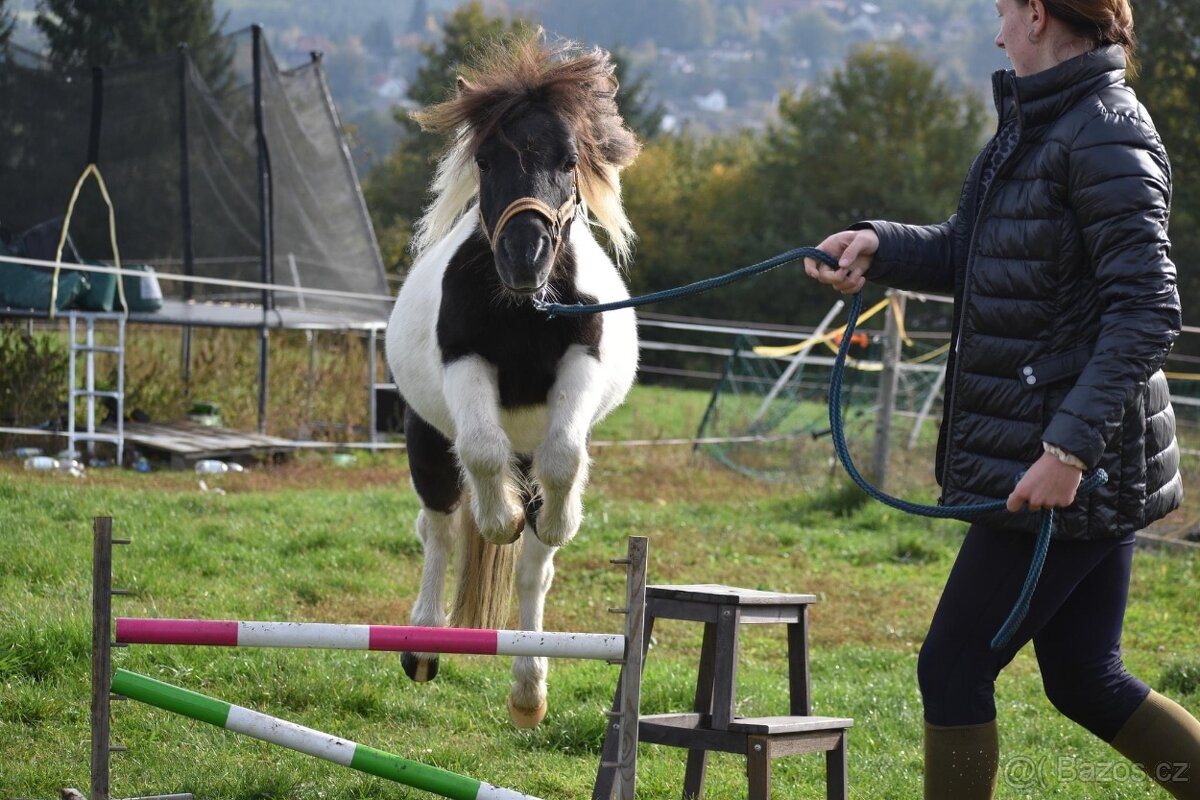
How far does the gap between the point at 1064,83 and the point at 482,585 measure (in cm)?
285

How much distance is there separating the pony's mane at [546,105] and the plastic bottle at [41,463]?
6221mm

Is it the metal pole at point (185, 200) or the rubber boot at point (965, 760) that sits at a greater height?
the metal pole at point (185, 200)

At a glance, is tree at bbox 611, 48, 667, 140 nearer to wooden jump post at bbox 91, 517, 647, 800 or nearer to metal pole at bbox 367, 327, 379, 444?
metal pole at bbox 367, 327, 379, 444

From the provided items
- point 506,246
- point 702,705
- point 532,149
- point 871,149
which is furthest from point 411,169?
point 506,246

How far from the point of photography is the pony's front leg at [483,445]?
12.1ft

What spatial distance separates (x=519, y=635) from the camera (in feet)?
10.4

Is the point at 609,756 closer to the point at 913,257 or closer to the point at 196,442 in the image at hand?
the point at 913,257

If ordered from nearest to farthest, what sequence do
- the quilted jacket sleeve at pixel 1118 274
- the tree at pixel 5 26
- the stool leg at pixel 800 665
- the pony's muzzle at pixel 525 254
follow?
1. the quilted jacket sleeve at pixel 1118 274
2. the pony's muzzle at pixel 525 254
3. the stool leg at pixel 800 665
4. the tree at pixel 5 26

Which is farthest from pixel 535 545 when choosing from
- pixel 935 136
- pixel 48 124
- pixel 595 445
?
pixel 935 136

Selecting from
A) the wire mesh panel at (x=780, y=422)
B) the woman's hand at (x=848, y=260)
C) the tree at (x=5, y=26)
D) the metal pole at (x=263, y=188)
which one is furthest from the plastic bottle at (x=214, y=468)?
the woman's hand at (x=848, y=260)

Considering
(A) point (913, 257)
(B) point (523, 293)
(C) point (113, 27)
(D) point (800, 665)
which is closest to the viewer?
(A) point (913, 257)

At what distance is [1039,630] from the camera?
2855 millimetres

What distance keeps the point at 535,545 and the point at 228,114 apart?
10.6 metres

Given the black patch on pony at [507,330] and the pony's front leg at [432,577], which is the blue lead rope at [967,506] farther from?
the pony's front leg at [432,577]
